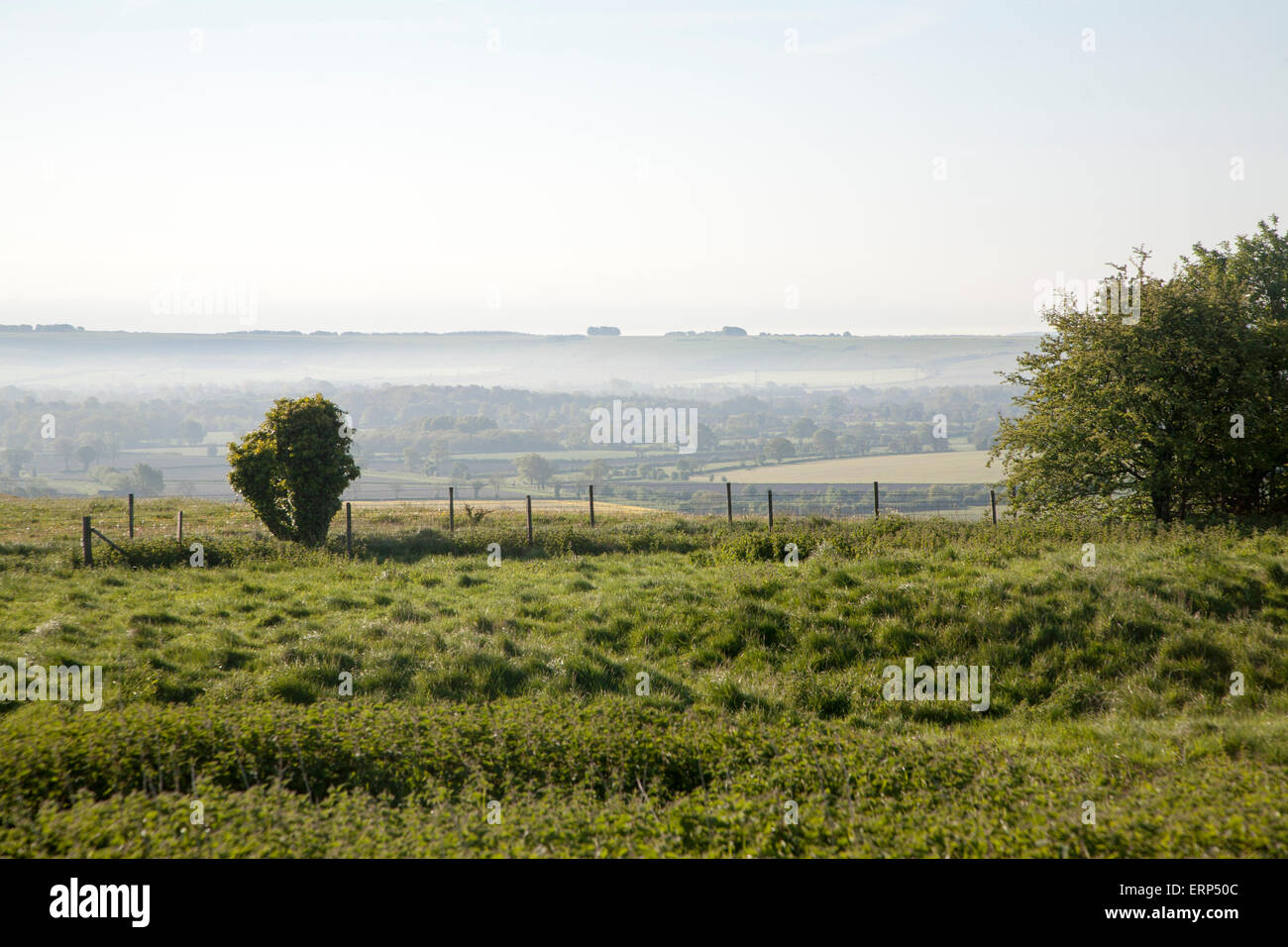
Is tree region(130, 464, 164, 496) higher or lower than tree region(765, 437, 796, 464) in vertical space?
lower

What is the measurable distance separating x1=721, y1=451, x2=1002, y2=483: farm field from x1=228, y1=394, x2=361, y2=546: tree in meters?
103

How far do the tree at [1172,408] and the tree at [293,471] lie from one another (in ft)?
74.7

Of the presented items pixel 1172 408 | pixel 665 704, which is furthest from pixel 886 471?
pixel 665 704

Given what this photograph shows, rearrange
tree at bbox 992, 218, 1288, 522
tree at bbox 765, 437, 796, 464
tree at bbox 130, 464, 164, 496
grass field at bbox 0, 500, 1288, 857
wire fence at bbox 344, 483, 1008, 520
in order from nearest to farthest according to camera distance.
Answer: grass field at bbox 0, 500, 1288, 857 < tree at bbox 992, 218, 1288, 522 < wire fence at bbox 344, 483, 1008, 520 < tree at bbox 130, 464, 164, 496 < tree at bbox 765, 437, 796, 464

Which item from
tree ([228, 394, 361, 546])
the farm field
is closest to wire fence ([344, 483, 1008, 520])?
the farm field

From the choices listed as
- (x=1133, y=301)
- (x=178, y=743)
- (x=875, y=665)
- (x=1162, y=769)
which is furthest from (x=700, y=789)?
Answer: (x=1133, y=301)

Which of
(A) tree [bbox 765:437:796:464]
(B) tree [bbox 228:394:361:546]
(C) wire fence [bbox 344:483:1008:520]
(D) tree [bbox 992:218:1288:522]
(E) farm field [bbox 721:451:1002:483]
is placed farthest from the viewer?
(A) tree [bbox 765:437:796:464]

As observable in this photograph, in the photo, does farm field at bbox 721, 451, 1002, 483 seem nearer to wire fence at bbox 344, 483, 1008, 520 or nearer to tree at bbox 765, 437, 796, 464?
tree at bbox 765, 437, 796, 464

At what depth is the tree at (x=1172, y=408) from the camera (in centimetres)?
2388

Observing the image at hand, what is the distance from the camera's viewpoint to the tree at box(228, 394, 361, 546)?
85.0ft

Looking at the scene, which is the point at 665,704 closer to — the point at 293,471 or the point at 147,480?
the point at 293,471
